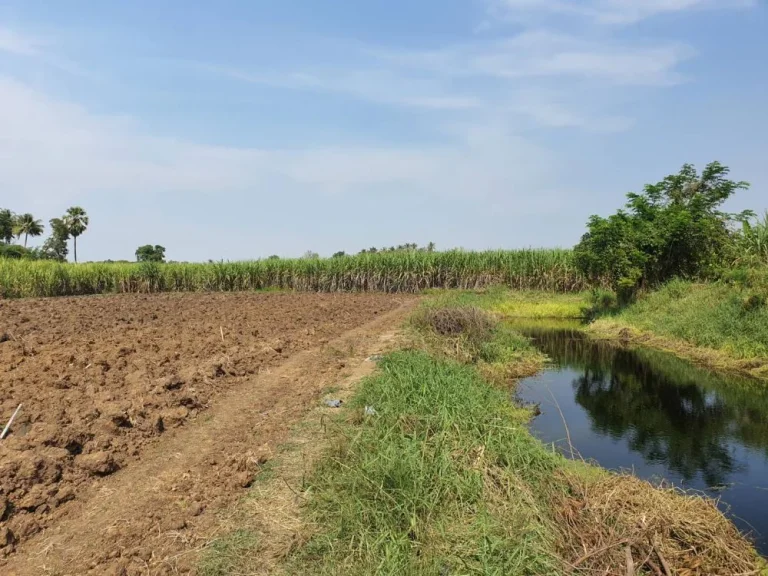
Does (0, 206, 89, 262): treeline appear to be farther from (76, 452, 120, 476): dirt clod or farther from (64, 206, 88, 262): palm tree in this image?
(76, 452, 120, 476): dirt clod

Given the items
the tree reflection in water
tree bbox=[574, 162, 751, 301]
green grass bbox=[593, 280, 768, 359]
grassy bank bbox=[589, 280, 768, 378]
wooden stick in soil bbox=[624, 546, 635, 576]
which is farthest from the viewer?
tree bbox=[574, 162, 751, 301]

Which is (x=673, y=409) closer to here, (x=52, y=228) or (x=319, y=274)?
(x=319, y=274)

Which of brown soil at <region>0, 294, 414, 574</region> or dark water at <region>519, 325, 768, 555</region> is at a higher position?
brown soil at <region>0, 294, 414, 574</region>

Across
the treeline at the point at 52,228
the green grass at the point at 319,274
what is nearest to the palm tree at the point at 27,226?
the treeline at the point at 52,228

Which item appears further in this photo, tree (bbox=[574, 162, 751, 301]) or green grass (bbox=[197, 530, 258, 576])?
tree (bbox=[574, 162, 751, 301])

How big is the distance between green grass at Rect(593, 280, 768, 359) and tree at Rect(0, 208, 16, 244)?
63.9m

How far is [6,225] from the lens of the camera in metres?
60.1

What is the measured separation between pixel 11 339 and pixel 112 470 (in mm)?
9707

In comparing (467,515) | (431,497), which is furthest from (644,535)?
(431,497)

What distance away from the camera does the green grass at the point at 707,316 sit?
12.8 metres

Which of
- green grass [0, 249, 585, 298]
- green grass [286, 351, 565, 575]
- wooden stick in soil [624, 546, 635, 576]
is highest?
green grass [0, 249, 585, 298]

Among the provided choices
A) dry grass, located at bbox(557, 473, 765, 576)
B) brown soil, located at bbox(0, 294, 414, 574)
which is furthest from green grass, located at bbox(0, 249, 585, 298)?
dry grass, located at bbox(557, 473, 765, 576)

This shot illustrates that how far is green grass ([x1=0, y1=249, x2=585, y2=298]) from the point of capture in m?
29.5

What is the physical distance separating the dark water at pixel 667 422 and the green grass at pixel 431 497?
2212 millimetres
